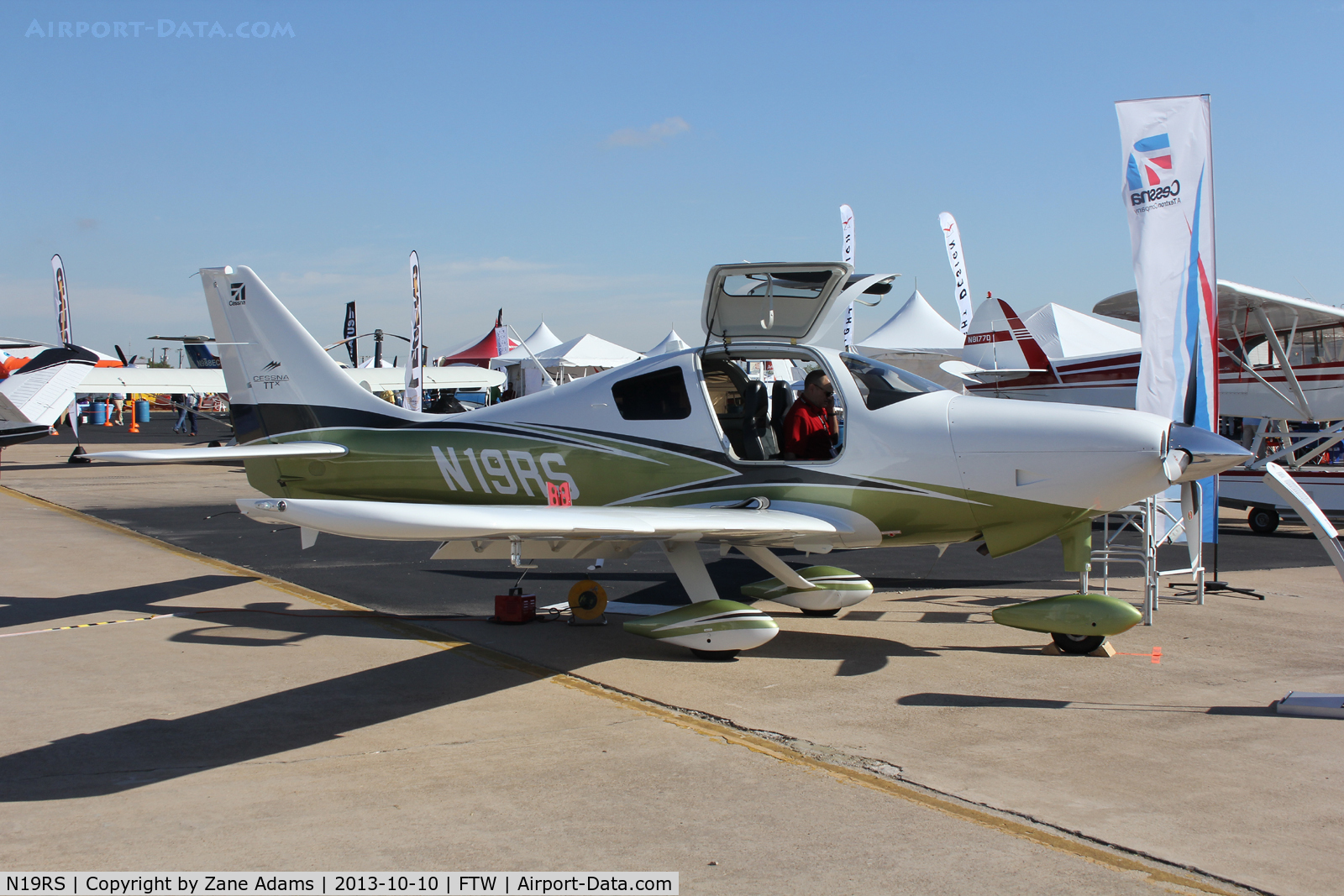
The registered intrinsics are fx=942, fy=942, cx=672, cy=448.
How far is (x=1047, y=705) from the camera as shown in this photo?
5.45 meters

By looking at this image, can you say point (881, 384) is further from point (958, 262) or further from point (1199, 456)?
point (958, 262)

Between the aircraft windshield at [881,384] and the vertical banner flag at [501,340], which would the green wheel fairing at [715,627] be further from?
the vertical banner flag at [501,340]

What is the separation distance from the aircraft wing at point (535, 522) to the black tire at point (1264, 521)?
34.5ft

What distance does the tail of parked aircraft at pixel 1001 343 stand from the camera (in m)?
21.5

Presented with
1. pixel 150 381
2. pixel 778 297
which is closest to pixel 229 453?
pixel 778 297

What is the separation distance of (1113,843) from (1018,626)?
121 inches

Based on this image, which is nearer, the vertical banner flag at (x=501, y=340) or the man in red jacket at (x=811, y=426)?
the man in red jacket at (x=811, y=426)

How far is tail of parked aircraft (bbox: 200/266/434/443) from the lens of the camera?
8.45m

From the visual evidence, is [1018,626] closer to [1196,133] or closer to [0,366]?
[1196,133]

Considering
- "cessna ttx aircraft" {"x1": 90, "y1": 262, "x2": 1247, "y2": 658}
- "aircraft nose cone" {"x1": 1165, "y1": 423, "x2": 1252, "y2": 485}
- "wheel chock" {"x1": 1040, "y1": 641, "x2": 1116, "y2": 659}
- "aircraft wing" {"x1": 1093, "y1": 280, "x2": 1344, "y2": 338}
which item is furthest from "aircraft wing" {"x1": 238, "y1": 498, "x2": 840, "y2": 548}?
"aircraft wing" {"x1": 1093, "y1": 280, "x2": 1344, "y2": 338}

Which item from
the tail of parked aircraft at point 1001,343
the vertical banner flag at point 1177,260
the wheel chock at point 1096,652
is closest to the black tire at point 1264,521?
the vertical banner flag at point 1177,260

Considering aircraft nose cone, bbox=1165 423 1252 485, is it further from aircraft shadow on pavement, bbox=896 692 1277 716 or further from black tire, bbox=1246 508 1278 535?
black tire, bbox=1246 508 1278 535
